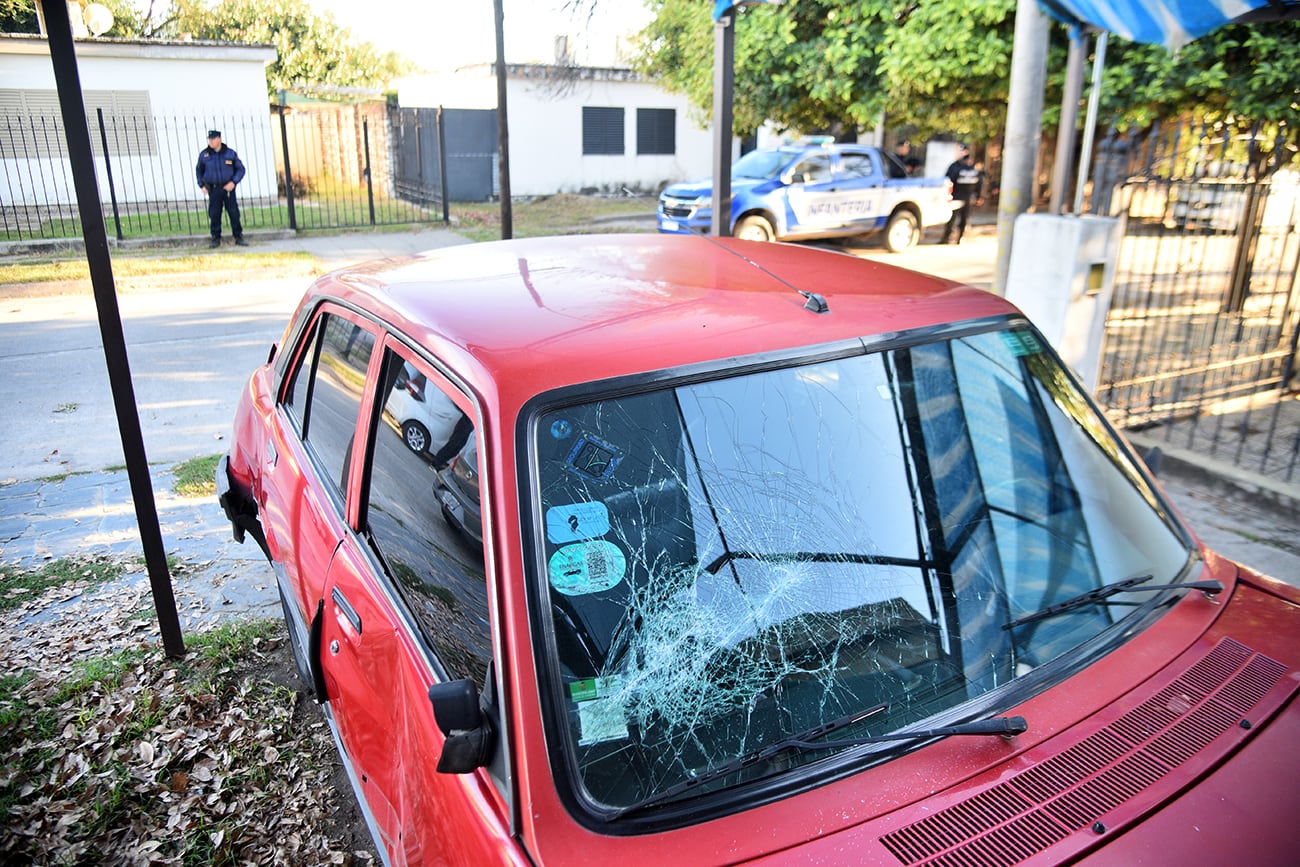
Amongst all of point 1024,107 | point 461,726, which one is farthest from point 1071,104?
point 461,726

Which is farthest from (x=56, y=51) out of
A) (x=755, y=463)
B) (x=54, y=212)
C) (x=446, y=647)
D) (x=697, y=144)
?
(x=697, y=144)

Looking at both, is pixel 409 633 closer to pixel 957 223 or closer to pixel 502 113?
pixel 502 113

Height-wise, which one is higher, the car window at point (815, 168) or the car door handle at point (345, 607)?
the car window at point (815, 168)

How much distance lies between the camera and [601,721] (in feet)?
5.66

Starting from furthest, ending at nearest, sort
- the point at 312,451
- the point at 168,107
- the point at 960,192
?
the point at 168,107 < the point at 960,192 < the point at 312,451

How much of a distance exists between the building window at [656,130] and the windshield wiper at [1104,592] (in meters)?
25.7

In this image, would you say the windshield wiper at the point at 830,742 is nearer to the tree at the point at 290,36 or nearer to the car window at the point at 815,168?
the car window at the point at 815,168

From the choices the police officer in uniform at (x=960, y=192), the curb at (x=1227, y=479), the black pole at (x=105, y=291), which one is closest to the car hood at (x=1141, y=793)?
the black pole at (x=105, y=291)

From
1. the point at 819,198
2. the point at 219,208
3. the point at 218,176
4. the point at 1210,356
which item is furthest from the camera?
the point at 819,198

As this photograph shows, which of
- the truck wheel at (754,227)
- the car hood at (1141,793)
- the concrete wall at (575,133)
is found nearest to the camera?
the car hood at (1141,793)

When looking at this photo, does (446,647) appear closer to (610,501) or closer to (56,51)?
(610,501)

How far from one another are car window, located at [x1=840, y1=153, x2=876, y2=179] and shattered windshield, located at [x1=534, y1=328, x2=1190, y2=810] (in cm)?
1560

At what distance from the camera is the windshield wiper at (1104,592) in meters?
2.12

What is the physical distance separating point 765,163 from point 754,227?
1443 millimetres
